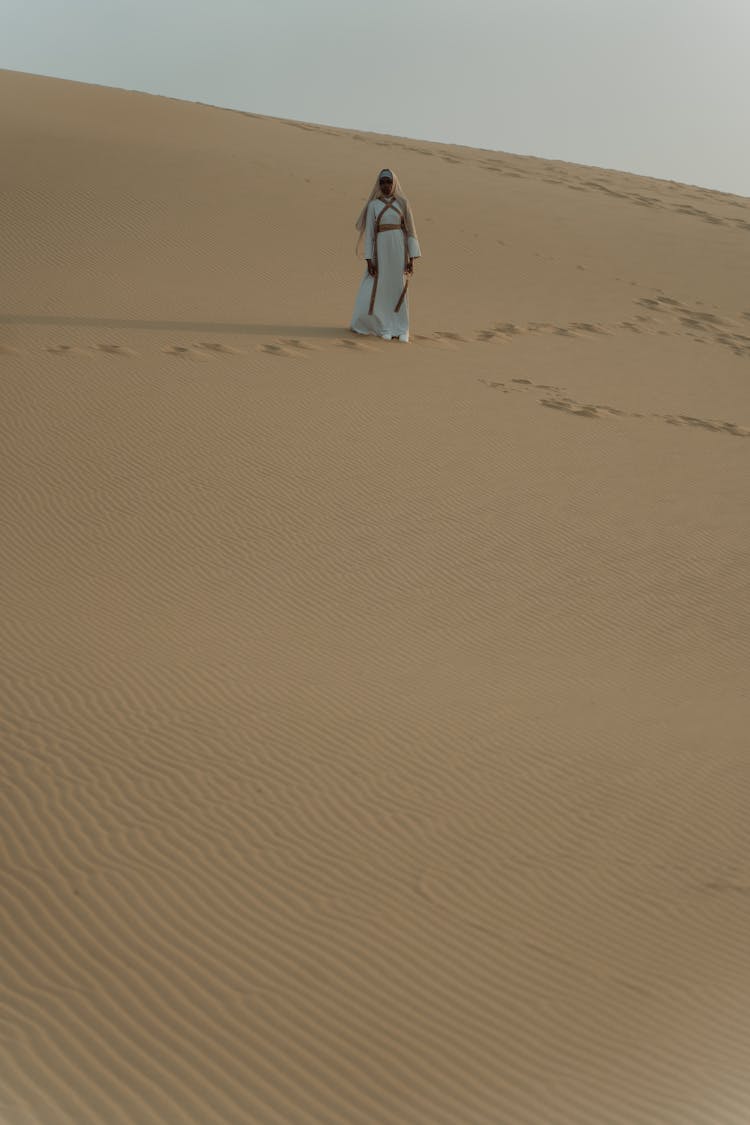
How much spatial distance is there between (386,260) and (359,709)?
7639 mm

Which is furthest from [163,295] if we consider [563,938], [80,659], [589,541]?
[563,938]

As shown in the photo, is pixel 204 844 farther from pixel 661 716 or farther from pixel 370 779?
pixel 661 716

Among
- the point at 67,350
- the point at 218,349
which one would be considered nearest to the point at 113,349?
the point at 67,350

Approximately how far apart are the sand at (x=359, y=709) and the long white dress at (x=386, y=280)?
43cm

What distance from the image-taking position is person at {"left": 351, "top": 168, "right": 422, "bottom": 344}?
40.2 feet

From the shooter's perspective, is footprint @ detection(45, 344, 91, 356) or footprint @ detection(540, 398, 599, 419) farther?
footprint @ detection(540, 398, 599, 419)

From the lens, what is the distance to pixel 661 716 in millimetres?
6219

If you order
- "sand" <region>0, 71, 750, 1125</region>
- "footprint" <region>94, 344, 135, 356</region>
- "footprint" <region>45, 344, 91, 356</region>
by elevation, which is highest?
"footprint" <region>94, 344, 135, 356</region>

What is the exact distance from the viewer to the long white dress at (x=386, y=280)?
12312 mm

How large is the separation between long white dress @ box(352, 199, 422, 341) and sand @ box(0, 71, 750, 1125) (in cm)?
43

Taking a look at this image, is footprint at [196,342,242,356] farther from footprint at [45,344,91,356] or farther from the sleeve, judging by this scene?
the sleeve

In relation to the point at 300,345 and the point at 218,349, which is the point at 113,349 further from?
the point at 300,345

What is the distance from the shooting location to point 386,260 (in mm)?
12461

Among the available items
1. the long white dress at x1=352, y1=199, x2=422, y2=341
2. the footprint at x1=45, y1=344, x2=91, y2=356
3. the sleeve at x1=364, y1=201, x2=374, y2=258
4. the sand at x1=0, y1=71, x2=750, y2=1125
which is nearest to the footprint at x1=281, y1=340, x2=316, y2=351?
the sand at x1=0, y1=71, x2=750, y2=1125
